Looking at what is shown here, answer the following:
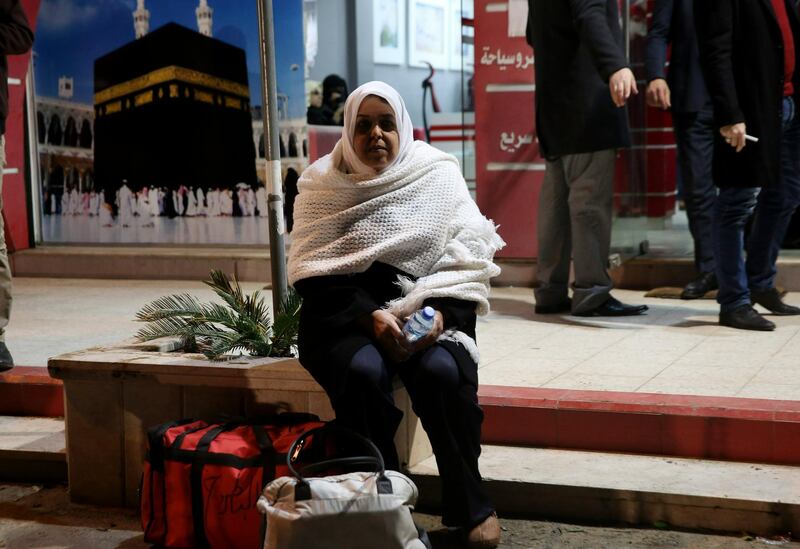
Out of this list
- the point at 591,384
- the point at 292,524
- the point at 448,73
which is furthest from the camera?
the point at 448,73

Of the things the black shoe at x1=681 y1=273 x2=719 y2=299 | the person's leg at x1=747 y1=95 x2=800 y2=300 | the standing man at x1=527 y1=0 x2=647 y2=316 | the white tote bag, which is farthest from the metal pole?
the black shoe at x1=681 y1=273 x2=719 y2=299

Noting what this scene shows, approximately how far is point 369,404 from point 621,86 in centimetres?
270

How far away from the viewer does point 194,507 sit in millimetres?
3695

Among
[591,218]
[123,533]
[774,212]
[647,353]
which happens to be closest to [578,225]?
[591,218]

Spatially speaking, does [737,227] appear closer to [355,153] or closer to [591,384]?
[591,384]

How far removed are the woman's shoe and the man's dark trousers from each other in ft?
8.74

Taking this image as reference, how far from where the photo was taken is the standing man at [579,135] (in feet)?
20.4

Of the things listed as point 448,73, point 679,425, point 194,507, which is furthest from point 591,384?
point 448,73

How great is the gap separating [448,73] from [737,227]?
5.23 meters

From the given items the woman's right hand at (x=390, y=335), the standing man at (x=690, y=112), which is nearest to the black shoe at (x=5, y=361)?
the woman's right hand at (x=390, y=335)

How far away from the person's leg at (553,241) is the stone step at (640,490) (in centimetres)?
240

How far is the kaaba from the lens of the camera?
872 centimetres

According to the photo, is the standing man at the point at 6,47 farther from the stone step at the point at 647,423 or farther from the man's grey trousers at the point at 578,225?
the man's grey trousers at the point at 578,225

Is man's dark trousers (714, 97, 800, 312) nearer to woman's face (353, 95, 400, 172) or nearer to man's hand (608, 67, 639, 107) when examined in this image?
man's hand (608, 67, 639, 107)
